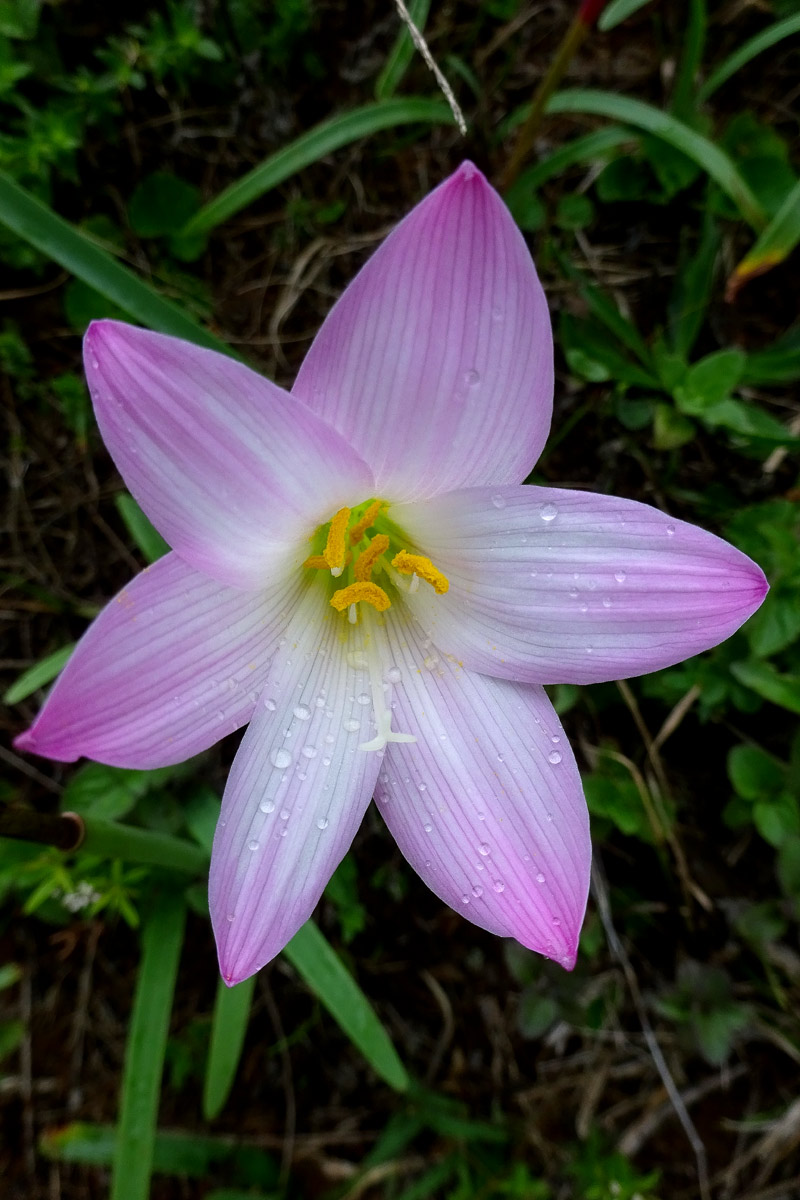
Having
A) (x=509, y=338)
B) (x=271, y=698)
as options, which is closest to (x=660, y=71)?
(x=509, y=338)

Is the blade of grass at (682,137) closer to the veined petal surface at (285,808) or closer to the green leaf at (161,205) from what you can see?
the green leaf at (161,205)

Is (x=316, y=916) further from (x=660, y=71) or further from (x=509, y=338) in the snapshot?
(x=660, y=71)

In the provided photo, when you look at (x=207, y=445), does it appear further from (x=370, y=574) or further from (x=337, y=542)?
(x=370, y=574)

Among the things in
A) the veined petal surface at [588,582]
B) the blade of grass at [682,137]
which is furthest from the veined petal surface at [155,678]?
the blade of grass at [682,137]

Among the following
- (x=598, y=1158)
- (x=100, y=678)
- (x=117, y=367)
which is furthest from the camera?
(x=598, y=1158)

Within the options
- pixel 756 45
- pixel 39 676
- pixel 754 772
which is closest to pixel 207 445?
pixel 39 676

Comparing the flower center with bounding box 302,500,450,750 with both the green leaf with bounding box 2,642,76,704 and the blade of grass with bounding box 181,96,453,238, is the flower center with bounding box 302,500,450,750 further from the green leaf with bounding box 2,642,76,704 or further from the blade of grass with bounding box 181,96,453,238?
the blade of grass with bounding box 181,96,453,238

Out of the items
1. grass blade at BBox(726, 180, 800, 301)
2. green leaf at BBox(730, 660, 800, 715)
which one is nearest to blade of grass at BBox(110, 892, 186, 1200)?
green leaf at BBox(730, 660, 800, 715)
